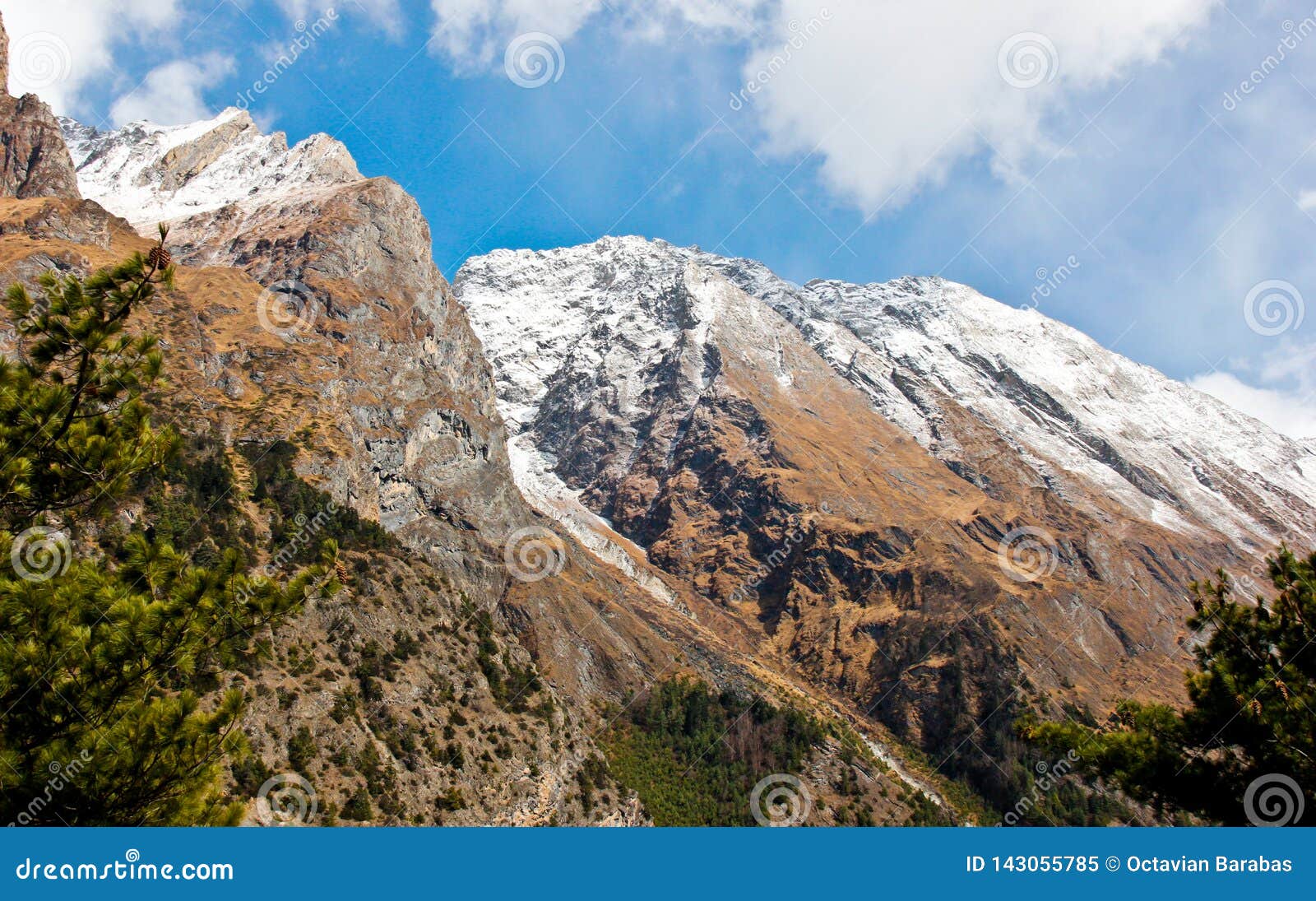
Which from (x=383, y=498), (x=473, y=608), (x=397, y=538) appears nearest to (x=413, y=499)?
(x=383, y=498)

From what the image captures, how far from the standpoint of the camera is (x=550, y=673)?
4761 inches

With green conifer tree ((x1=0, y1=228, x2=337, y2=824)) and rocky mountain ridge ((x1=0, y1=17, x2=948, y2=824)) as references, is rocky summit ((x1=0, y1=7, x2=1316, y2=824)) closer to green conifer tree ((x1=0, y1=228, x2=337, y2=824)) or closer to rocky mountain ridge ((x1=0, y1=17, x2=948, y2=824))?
rocky mountain ridge ((x1=0, y1=17, x2=948, y2=824))

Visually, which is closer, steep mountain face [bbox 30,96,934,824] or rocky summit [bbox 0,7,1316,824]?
rocky summit [bbox 0,7,1316,824]

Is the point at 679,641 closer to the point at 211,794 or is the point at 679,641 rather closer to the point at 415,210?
the point at 415,210

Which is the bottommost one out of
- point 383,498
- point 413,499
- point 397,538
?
point 397,538

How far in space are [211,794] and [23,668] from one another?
12.7ft

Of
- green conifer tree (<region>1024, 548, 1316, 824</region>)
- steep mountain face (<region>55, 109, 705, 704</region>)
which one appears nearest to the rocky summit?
steep mountain face (<region>55, 109, 705, 704</region>)

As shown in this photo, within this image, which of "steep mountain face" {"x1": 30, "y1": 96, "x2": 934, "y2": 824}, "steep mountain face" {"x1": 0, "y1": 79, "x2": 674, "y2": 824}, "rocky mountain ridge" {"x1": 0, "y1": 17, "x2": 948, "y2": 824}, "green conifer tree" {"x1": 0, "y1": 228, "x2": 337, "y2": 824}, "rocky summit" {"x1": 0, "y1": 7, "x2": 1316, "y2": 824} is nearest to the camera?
"green conifer tree" {"x1": 0, "y1": 228, "x2": 337, "y2": 824}

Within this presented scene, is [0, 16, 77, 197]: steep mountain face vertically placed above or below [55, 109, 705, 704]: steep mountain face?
above

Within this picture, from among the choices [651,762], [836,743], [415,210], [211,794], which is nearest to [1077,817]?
[836,743]

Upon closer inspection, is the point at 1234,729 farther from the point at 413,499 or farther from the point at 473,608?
the point at 413,499

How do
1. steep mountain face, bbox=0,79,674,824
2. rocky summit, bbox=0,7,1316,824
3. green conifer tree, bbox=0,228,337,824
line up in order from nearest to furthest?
1. green conifer tree, bbox=0,228,337,824
2. steep mountain face, bbox=0,79,674,824
3. rocky summit, bbox=0,7,1316,824

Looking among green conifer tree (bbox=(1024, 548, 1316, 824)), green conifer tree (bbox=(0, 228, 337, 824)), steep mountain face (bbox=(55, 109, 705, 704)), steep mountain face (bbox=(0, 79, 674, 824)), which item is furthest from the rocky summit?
green conifer tree (bbox=(1024, 548, 1316, 824))

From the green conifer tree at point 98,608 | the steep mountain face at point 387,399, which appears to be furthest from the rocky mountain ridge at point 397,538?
the green conifer tree at point 98,608
